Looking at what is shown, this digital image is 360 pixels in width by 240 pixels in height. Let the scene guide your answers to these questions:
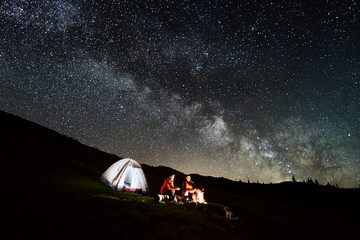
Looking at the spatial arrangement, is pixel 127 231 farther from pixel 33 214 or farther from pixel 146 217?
pixel 33 214

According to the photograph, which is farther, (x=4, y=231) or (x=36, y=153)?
(x=36, y=153)

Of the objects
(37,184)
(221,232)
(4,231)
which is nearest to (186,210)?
(221,232)

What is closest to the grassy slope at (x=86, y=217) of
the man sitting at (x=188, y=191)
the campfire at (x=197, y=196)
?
the campfire at (x=197, y=196)

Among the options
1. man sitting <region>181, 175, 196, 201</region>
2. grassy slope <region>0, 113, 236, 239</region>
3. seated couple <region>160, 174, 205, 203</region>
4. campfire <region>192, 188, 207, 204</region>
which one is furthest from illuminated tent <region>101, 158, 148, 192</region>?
campfire <region>192, 188, 207, 204</region>

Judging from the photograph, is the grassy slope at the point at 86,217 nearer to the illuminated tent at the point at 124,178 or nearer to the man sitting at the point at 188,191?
the man sitting at the point at 188,191

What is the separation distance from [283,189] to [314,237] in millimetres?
40523

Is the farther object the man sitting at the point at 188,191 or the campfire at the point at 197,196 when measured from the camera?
the man sitting at the point at 188,191

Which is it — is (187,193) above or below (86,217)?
above

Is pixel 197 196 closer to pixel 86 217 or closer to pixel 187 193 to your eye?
pixel 187 193

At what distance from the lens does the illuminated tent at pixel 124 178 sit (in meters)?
14.9

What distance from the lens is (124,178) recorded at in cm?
1584

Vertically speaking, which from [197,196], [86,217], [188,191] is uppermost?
[188,191]

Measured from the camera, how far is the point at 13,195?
874 cm

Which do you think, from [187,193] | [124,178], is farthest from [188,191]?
[124,178]
